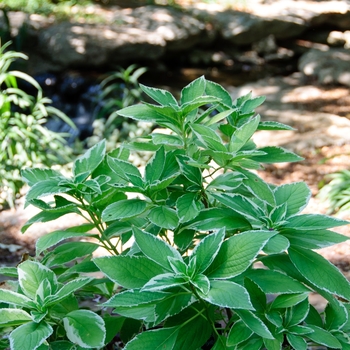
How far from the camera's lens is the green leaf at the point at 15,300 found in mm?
1468

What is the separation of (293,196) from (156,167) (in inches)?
17.6

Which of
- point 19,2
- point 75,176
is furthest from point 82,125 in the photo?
point 75,176

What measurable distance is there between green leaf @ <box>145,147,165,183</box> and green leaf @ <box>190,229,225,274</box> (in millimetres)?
286

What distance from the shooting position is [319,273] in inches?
58.0

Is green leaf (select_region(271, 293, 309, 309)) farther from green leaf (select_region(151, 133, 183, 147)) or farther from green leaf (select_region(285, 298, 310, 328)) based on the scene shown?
green leaf (select_region(151, 133, 183, 147))

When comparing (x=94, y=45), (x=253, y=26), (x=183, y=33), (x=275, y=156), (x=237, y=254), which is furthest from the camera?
(x=253, y=26)

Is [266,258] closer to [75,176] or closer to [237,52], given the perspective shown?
[75,176]

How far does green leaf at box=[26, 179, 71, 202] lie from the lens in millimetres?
1584

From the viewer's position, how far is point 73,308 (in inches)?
65.6

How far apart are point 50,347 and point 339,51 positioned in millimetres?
9722

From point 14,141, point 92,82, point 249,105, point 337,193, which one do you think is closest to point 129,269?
point 249,105

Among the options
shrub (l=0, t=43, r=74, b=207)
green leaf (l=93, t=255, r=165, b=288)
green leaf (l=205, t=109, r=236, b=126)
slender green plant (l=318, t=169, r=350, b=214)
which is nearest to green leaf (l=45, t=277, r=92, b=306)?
green leaf (l=93, t=255, r=165, b=288)

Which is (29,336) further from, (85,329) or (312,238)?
(312,238)

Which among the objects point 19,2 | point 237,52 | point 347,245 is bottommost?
point 237,52
